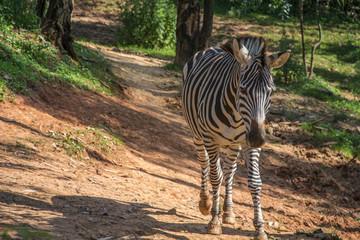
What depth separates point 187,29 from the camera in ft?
47.8

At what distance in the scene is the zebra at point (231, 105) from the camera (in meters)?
4.04

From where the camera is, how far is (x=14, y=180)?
16.4 feet

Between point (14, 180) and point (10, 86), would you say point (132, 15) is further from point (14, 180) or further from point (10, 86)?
point (14, 180)

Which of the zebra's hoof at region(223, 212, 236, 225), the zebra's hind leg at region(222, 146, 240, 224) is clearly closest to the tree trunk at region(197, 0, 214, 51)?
the zebra's hind leg at region(222, 146, 240, 224)

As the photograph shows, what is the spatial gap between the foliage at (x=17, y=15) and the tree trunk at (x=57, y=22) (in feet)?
0.89

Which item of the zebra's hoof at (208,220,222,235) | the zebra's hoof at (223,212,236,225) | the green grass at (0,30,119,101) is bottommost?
the zebra's hoof at (223,212,236,225)

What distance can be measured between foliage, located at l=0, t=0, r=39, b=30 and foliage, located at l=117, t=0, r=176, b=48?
810cm

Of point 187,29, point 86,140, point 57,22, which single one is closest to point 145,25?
point 187,29

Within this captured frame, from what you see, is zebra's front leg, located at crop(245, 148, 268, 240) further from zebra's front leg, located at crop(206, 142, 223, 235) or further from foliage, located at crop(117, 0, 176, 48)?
foliage, located at crop(117, 0, 176, 48)

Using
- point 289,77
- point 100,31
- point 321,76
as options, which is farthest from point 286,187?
point 100,31

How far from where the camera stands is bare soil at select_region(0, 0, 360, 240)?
4652mm

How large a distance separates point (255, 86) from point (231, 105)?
0.63 meters

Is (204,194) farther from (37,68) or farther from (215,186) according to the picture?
(37,68)

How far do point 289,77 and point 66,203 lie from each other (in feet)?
38.0
